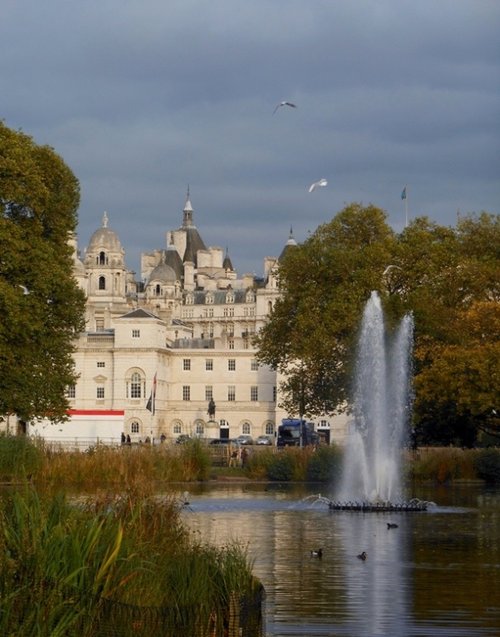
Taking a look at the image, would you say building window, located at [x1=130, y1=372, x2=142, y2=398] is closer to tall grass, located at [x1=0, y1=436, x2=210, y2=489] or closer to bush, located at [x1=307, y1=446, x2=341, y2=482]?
bush, located at [x1=307, y1=446, x2=341, y2=482]

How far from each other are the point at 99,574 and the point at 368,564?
31.0 feet

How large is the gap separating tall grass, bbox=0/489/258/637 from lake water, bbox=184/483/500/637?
1.11 meters

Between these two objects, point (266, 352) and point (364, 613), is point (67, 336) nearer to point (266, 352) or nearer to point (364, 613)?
point (266, 352)

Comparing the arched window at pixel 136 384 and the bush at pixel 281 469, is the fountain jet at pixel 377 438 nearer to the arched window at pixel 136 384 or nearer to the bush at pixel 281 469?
the bush at pixel 281 469

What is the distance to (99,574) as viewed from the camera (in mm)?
15016

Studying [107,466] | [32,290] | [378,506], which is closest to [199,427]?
[32,290]

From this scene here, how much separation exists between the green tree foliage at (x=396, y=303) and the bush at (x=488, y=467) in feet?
6.81

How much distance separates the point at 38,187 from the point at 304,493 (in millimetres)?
14921

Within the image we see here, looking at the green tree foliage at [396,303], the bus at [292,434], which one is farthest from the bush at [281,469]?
the bus at [292,434]

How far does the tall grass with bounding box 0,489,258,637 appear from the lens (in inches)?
560

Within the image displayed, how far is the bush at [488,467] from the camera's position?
5272 centimetres

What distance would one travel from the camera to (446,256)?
216 ft

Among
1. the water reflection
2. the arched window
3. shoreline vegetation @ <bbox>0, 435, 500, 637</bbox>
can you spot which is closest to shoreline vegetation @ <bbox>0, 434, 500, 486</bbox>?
the water reflection

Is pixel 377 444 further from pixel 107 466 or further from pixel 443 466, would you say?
pixel 443 466
